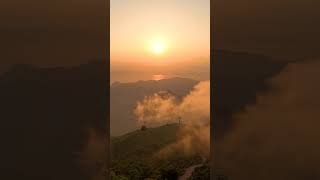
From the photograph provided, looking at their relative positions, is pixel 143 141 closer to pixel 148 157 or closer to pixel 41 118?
pixel 148 157

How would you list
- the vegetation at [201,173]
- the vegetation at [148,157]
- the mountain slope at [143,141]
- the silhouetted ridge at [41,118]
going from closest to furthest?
1. the silhouetted ridge at [41,118]
2. the vegetation at [201,173]
3. the vegetation at [148,157]
4. the mountain slope at [143,141]

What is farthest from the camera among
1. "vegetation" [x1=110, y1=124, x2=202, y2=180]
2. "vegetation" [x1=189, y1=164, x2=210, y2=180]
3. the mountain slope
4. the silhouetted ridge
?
the mountain slope

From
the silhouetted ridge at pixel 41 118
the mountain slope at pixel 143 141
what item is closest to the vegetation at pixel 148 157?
the mountain slope at pixel 143 141

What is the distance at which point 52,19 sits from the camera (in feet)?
10.9

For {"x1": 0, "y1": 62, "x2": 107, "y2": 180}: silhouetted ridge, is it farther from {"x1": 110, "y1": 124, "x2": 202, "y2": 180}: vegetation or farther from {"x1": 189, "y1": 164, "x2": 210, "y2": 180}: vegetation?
{"x1": 189, "y1": 164, "x2": 210, "y2": 180}: vegetation

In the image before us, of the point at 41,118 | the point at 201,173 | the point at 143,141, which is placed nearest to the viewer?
the point at 41,118

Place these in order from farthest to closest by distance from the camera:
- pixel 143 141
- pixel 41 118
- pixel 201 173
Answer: pixel 143 141, pixel 201 173, pixel 41 118

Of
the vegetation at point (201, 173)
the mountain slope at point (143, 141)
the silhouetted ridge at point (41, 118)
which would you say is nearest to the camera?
the silhouetted ridge at point (41, 118)

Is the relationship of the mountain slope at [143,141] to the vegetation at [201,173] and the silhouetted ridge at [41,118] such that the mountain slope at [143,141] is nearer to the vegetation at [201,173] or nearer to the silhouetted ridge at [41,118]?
the vegetation at [201,173]

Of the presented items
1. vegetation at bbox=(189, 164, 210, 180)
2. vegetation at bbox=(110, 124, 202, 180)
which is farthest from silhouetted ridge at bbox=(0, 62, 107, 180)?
vegetation at bbox=(189, 164, 210, 180)

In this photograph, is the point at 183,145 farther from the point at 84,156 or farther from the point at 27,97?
the point at 27,97

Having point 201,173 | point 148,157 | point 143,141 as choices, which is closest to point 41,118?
point 201,173

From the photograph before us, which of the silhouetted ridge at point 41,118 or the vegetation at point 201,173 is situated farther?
the vegetation at point 201,173

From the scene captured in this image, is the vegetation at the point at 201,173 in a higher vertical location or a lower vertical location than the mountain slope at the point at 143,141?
lower
